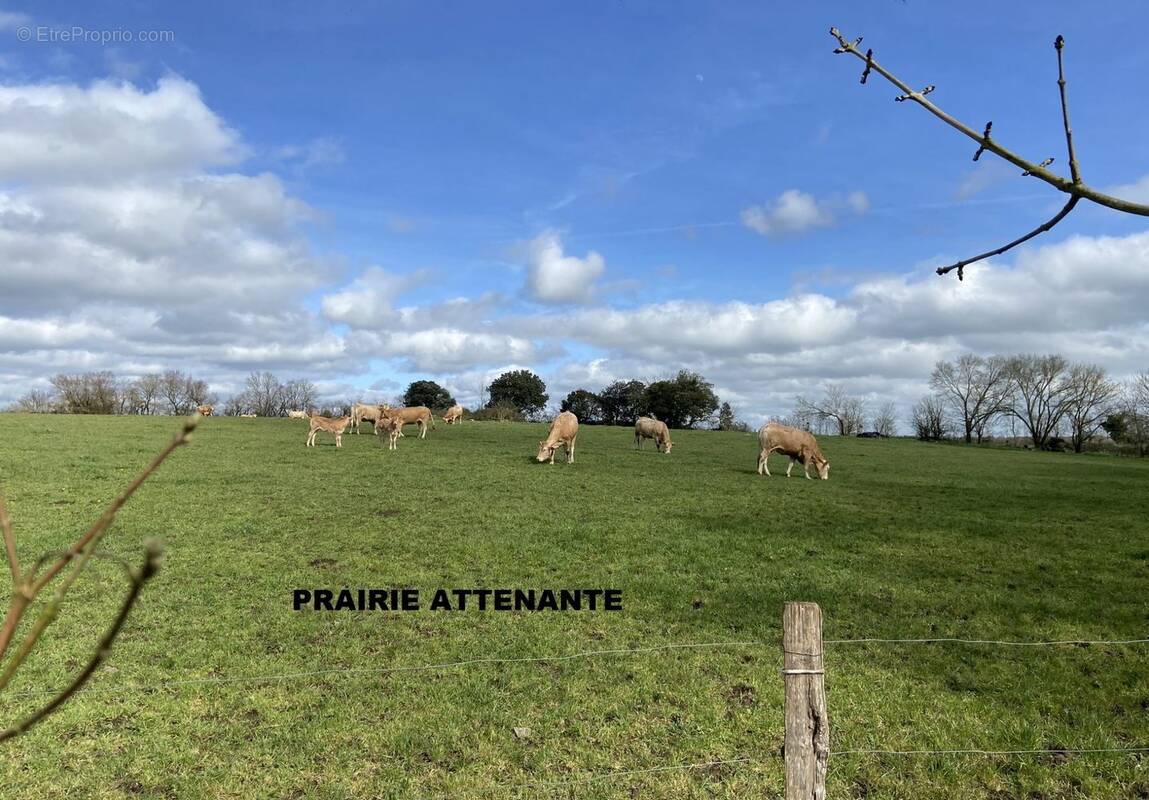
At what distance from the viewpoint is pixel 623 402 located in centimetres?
7006

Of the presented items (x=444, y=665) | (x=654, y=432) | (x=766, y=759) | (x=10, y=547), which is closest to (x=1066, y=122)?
(x=10, y=547)

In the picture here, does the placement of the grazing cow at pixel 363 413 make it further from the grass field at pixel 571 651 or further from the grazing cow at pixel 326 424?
the grass field at pixel 571 651

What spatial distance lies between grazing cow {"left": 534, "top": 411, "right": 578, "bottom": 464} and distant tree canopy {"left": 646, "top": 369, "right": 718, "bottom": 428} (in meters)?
38.8

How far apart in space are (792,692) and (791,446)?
1977cm

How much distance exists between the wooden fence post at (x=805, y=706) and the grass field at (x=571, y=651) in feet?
5.41

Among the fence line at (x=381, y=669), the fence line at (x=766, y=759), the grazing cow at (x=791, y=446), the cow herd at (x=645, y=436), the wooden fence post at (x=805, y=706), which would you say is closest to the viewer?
the wooden fence post at (x=805, y=706)

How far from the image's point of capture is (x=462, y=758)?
5.50m

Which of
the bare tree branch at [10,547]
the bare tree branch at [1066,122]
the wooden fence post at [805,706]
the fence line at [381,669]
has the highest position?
the bare tree branch at [1066,122]

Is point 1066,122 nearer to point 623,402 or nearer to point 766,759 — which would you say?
point 766,759

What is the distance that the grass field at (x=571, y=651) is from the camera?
5.30 metres

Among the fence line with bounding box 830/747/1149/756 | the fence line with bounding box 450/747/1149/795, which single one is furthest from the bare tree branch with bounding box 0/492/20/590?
the fence line with bounding box 830/747/1149/756

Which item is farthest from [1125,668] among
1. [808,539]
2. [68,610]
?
[68,610]

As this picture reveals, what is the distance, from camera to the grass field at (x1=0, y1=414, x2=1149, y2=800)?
17.4ft

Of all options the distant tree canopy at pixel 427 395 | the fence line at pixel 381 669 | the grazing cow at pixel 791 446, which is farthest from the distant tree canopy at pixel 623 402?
the fence line at pixel 381 669
